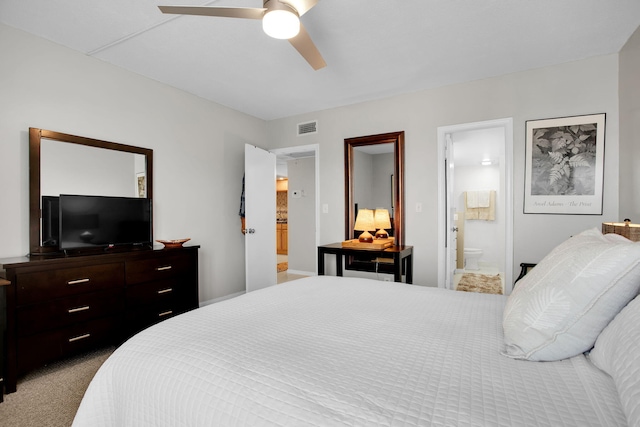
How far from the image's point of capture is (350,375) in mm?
871

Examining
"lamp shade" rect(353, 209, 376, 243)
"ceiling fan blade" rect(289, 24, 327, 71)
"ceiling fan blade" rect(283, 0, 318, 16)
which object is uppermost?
"ceiling fan blade" rect(283, 0, 318, 16)

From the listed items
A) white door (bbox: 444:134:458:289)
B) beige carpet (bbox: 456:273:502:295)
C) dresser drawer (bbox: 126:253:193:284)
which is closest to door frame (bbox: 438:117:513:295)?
white door (bbox: 444:134:458:289)

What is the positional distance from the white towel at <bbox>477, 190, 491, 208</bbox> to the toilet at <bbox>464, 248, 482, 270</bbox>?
100 cm

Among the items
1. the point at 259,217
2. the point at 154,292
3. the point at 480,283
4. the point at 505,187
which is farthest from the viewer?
the point at 480,283

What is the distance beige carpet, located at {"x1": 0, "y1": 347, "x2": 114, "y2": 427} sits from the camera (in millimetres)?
1738

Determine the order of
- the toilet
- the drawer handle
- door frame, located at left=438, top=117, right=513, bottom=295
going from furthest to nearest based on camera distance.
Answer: the toilet < door frame, located at left=438, top=117, right=513, bottom=295 < the drawer handle

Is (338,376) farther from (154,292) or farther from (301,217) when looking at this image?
(301,217)

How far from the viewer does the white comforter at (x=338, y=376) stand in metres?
0.72

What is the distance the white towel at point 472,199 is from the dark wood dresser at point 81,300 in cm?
585

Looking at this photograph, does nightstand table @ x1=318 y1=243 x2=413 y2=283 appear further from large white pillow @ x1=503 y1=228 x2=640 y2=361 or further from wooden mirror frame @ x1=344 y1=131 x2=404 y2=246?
large white pillow @ x1=503 y1=228 x2=640 y2=361

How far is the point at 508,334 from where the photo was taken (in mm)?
1016

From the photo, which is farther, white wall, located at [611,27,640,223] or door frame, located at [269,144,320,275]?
door frame, located at [269,144,320,275]

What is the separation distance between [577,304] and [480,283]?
4518mm

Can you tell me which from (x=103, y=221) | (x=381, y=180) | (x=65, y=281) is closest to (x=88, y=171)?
(x=103, y=221)
